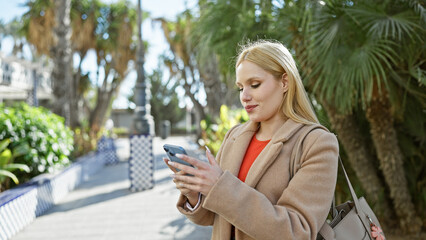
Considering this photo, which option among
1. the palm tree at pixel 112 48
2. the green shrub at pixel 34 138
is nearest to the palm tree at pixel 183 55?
the palm tree at pixel 112 48

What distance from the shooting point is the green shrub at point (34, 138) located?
18.4 feet

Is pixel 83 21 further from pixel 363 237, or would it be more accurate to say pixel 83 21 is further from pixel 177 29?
pixel 363 237

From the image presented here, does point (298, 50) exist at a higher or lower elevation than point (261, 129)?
higher

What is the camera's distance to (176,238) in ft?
14.5

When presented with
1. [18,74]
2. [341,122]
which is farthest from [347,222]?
[18,74]

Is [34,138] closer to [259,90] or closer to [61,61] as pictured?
[61,61]

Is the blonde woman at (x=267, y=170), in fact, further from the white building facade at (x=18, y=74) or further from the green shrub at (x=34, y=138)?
the white building facade at (x=18, y=74)

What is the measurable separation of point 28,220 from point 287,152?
15.8 feet

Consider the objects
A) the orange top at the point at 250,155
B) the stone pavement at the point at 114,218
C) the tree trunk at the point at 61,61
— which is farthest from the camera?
the tree trunk at the point at 61,61

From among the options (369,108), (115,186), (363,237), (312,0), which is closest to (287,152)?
(363,237)

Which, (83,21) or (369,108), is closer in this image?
(369,108)

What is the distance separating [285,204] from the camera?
1.26 m

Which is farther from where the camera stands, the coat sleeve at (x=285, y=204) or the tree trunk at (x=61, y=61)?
the tree trunk at (x=61, y=61)

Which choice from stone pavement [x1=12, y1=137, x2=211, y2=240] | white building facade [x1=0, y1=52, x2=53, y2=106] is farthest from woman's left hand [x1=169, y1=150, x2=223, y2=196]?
white building facade [x1=0, y1=52, x2=53, y2=106]
